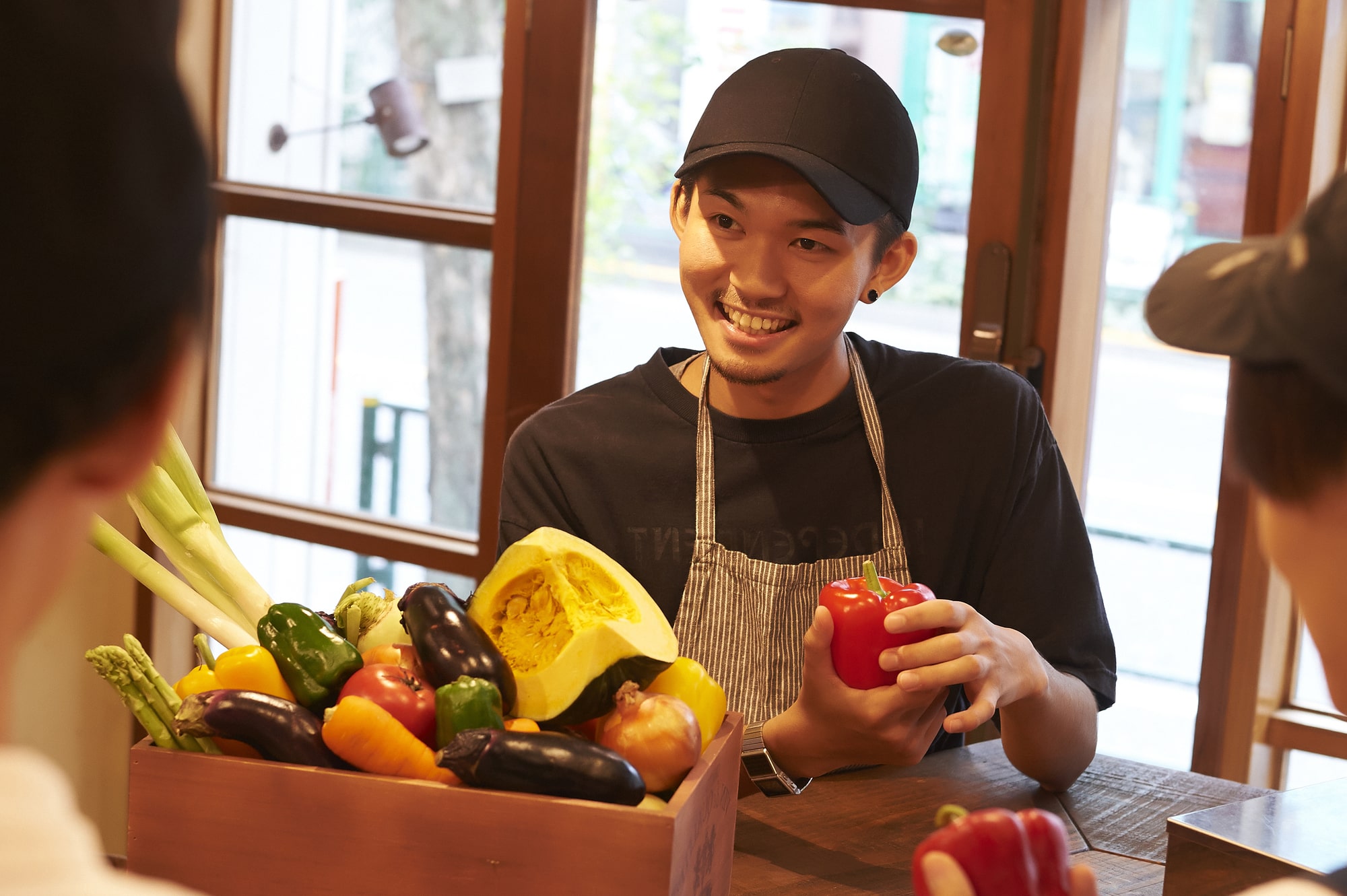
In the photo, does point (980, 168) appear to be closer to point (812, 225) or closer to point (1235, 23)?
point (1235, 23)

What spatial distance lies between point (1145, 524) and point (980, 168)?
2.55 feet

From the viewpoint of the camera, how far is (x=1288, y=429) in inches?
28.3

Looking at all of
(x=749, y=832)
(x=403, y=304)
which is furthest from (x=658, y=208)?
(x=749, y=832)

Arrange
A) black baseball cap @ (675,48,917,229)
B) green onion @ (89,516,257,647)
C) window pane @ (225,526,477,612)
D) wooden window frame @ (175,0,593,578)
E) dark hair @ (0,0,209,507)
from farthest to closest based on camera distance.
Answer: window pane @ (225,526,477,612), wooden window frame @ (175,0,593,578), black baseball cap @ (675,48,917,229), green onion @ (89,516,257,647), dark hair @ (0,0,209,507)

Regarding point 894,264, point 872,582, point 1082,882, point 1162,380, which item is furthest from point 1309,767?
point 1082,882

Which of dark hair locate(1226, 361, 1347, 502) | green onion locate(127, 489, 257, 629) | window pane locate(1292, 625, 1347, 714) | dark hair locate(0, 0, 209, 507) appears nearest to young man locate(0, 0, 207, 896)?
dark hair locate(0, 0, 209, 507)

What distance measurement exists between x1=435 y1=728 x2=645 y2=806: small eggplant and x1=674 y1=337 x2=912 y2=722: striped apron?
0.76 m

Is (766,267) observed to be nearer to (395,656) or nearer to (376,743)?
(395,656)

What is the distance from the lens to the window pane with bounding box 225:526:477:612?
116 inches

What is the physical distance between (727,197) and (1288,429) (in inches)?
40.1

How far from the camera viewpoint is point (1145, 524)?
2.47 m

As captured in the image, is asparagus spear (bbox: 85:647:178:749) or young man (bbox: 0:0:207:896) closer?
young man (bbox: 0:0:207:896)

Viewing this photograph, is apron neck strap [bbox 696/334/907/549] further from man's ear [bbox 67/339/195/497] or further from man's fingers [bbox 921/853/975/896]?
man's ear [bbox 67/339/195/497]

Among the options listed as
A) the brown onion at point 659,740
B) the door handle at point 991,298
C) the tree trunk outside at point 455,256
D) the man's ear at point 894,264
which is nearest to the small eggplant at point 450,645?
the brown onion at point 659,740
